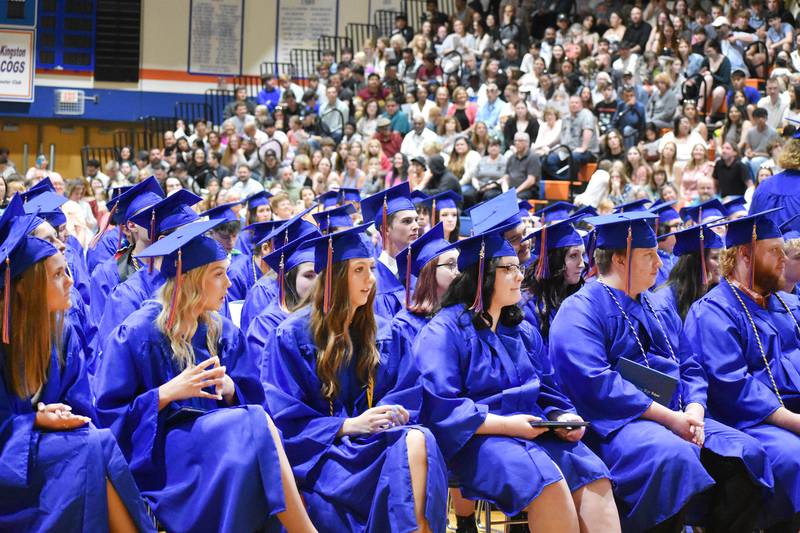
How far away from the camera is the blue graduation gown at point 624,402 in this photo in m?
4.23

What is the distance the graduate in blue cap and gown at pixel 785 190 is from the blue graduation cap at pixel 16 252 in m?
4.45

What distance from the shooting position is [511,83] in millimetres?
14969

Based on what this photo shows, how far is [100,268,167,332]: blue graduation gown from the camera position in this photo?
4.98 metres

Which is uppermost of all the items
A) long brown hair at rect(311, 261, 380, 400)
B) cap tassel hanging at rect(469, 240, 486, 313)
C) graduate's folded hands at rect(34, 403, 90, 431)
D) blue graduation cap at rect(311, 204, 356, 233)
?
blue graduation cap at rect(311, 204, 356, 233)

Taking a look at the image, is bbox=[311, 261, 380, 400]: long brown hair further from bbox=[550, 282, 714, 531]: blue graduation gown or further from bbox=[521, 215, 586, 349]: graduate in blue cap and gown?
bbox=[521, 215, 586, 349]: graduate in blue cap and gown

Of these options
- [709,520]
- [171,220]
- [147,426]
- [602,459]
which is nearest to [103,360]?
[147,426]

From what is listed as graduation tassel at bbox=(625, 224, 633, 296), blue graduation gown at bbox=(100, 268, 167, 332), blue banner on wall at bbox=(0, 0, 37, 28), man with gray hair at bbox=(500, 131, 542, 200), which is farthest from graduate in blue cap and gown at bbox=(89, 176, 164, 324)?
blue banner on wall at bbox=(0, 0, 37, 28)

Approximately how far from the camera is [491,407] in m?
4.29

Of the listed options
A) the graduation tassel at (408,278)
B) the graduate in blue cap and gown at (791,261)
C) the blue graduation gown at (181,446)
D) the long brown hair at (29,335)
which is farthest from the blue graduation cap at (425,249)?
the long brown hair at (29,335)

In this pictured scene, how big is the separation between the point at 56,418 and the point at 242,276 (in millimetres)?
3398

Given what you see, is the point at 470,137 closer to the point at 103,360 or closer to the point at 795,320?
the point at 795,320

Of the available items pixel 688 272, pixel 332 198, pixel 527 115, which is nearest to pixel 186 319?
pixel 688 272

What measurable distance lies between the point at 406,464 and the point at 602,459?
3.68 ft

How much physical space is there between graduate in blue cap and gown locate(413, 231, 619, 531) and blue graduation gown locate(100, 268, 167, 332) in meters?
1.48
